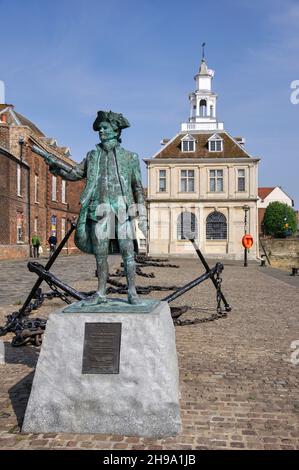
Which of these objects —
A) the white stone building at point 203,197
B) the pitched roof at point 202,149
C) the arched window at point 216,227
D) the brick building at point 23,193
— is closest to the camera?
the brick building at point 23,193

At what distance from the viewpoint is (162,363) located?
392cm

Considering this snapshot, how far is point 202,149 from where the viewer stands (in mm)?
39812

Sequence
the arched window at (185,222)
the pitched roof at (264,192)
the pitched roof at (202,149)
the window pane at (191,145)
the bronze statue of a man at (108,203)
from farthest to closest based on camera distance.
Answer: the pitched roof at (264,192) → the window pane at (191,145) → the pitched roof at (202,149) → the arched window at (185,222) → the bronze statue of a man at (108,203)

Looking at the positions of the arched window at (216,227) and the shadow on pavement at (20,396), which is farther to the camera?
the arched window at (216,227)

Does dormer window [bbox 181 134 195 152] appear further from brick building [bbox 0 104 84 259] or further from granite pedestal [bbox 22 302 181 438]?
granite pedestal [bbox 22 302 181 438]

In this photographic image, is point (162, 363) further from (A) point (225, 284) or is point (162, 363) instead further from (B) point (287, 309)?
(A) point (225, 284)

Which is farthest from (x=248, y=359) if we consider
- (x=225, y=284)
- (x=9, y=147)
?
(x=9, y=147)

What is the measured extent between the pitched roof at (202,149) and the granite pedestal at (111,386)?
36145 mm

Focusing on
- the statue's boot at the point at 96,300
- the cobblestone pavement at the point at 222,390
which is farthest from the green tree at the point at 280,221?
the statue's boot at the point at 96,300

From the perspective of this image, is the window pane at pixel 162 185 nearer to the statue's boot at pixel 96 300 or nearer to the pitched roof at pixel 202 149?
the pitched roof at pixel 202 149

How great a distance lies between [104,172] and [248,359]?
331 cm

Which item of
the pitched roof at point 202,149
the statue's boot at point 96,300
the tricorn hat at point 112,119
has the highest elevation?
the pitched roof at point 202,149

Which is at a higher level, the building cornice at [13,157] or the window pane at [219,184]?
the building cornice at [13,157]

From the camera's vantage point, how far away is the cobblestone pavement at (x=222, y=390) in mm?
3659
